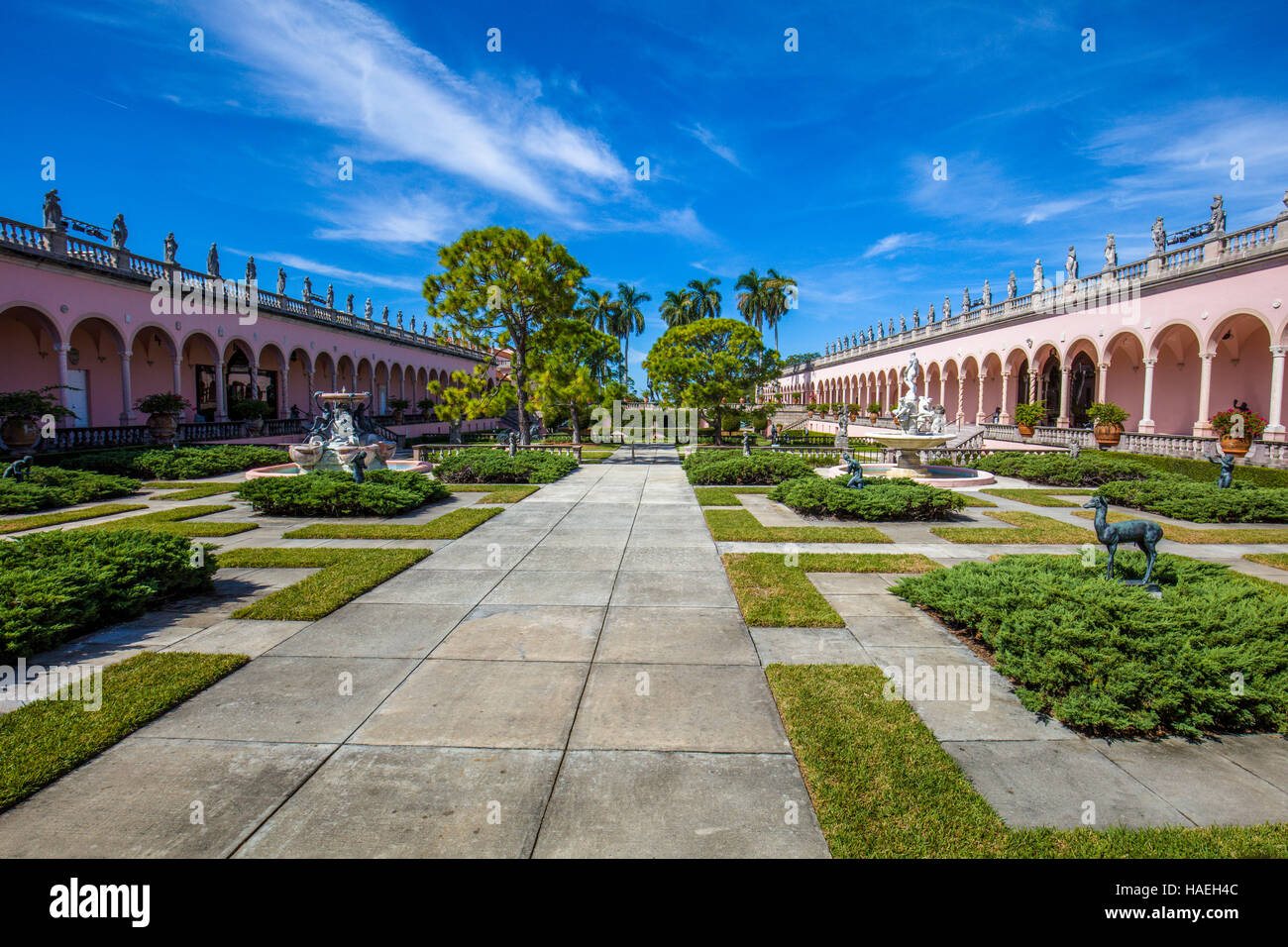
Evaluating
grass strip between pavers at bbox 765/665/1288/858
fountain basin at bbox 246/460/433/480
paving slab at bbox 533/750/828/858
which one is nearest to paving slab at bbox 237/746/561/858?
paving slab at bbox 533/750/828/858

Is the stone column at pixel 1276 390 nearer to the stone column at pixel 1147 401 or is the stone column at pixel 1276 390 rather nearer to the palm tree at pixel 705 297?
the stone column at pixel 1147 401

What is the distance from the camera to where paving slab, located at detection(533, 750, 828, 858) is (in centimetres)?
305

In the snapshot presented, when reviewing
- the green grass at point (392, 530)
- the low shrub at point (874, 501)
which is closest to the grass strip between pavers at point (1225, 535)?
the low shrub at point (874, 501)

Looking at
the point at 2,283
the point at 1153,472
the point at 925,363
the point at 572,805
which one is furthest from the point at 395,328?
the point at 572,805

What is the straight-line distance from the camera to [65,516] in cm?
1213

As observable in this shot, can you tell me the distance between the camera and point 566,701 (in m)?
4.71

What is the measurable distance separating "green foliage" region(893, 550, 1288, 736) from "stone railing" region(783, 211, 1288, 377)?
24.1 metres

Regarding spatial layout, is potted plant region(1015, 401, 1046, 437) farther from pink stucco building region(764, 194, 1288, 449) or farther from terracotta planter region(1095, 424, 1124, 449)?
terracotta planter region(1095, 424, 1124, 449)

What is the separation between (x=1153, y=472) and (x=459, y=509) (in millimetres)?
19074

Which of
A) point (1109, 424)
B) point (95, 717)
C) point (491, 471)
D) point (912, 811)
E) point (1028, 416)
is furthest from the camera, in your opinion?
point (1028, 416)

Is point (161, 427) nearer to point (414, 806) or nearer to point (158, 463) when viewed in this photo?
point (158, 463)

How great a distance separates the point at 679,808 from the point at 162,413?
27.2 m

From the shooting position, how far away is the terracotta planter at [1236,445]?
794 inches

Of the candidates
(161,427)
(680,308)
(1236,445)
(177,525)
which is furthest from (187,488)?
(680,308)
